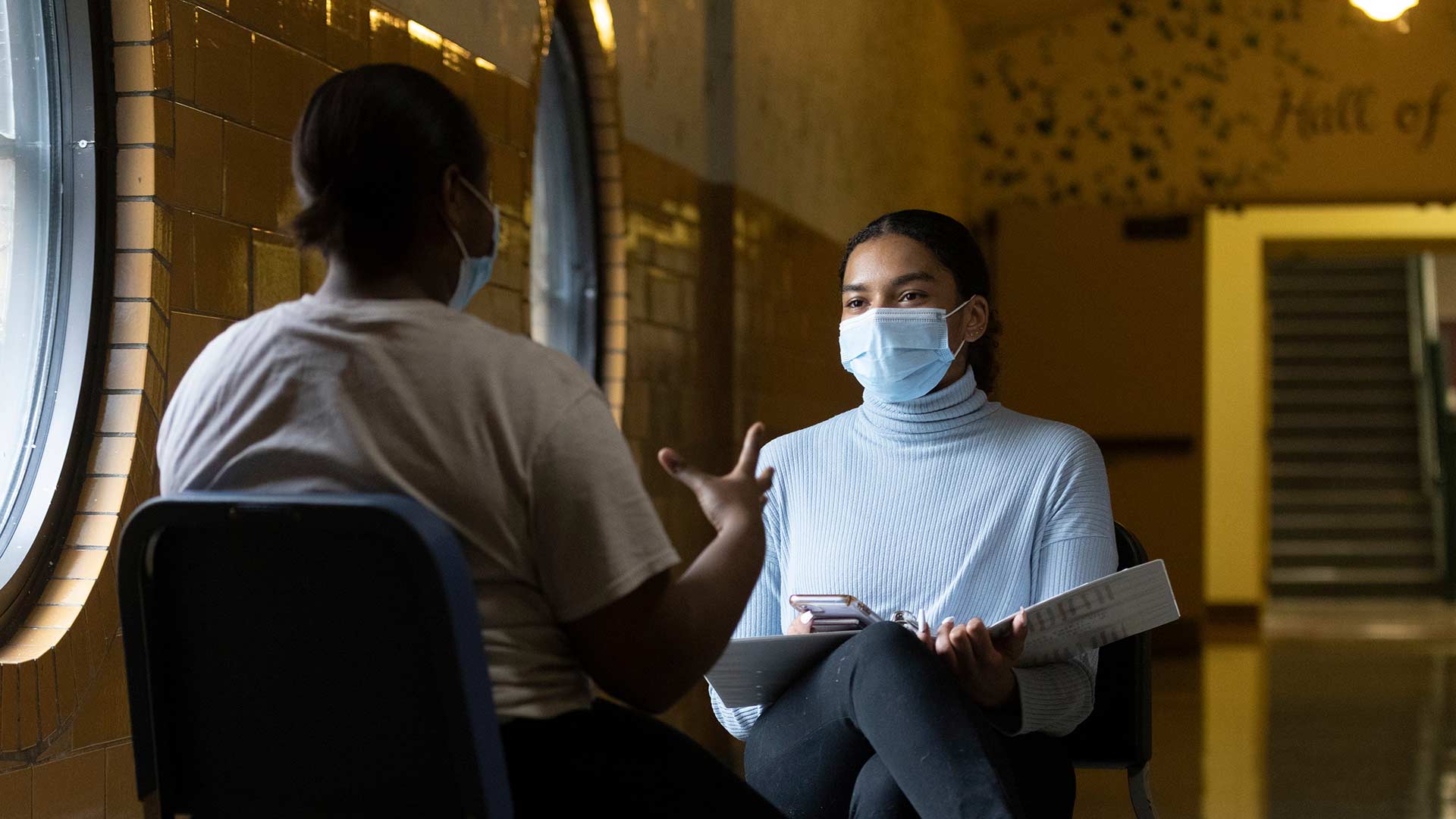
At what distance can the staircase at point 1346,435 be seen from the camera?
37.3 feet

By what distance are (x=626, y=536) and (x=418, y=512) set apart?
0.17 metres

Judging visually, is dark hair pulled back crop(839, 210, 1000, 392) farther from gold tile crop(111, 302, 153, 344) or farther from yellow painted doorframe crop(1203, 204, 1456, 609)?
yellow painted doorframe crop(1203, 204, 1456, 609)

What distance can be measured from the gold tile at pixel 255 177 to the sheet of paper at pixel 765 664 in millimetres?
973

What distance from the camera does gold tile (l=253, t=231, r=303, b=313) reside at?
2.21m

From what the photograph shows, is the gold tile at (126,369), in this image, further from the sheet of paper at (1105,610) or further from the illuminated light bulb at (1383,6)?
the illuminated light bulb at (1383,6)

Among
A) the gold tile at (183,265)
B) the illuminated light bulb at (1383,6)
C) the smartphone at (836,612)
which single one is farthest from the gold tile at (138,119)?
the illuminated light bulb at (1383,6)

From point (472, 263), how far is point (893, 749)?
2.08 ft

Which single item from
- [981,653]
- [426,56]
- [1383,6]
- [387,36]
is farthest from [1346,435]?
[981,653]

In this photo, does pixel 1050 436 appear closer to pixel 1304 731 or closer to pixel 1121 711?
pixel 1121 711

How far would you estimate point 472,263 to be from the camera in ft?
4.32

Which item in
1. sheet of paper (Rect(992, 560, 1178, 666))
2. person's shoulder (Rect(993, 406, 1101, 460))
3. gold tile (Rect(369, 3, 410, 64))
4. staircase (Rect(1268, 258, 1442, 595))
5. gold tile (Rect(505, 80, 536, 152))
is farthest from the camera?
staircase (Rect(1268, 258, 1442, 595))

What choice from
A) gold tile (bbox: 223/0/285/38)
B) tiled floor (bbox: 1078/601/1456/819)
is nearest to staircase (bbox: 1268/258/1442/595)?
tiled floor (bbox: 1078/601/1456/819)

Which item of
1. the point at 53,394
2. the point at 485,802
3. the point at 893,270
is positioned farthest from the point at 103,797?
the point at 893,270

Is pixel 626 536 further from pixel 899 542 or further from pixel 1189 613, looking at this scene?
pixel 1189 613
